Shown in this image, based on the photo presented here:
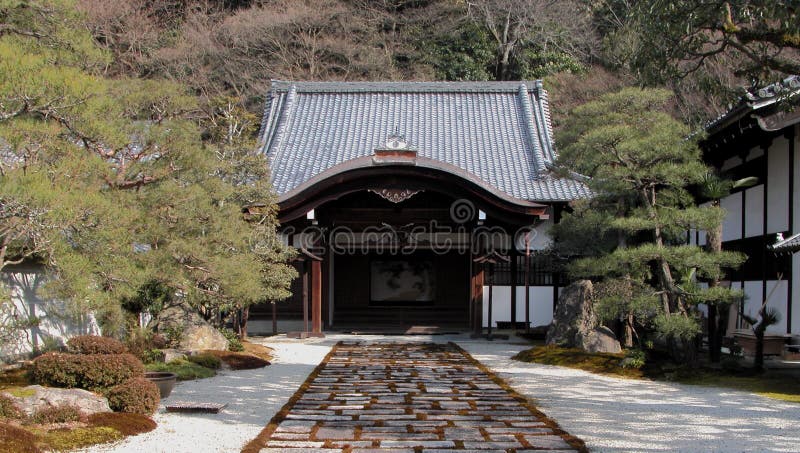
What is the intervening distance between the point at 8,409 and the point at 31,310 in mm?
4387

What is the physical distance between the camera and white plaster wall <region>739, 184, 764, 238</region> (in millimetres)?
13117

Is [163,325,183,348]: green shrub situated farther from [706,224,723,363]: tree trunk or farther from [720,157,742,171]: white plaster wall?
[720,157,742,171]: white plaster wall

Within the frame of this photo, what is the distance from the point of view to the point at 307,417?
7277 mm

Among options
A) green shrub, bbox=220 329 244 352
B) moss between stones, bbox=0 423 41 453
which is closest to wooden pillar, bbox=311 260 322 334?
green shrub, bbox=220 329 244 352

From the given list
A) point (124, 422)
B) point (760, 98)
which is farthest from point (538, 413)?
point (760, 98)

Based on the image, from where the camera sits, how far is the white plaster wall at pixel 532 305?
694 inches

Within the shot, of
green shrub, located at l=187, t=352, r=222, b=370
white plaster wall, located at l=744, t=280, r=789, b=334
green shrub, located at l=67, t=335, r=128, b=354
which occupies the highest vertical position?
white plaster wall, located at l=744, t=280, r=789, b=334

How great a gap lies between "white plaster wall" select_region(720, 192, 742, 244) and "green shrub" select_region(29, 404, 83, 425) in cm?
1200

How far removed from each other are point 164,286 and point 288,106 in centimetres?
1240

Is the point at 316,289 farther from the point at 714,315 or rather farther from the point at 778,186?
the point at 778,186

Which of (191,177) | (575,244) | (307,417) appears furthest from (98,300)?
(575,244)

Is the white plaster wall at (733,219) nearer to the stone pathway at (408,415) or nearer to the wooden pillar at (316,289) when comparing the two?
the stone pathway at (408,415)

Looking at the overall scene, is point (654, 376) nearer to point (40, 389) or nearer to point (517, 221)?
point (517, 221)

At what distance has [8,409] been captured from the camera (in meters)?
6.42
